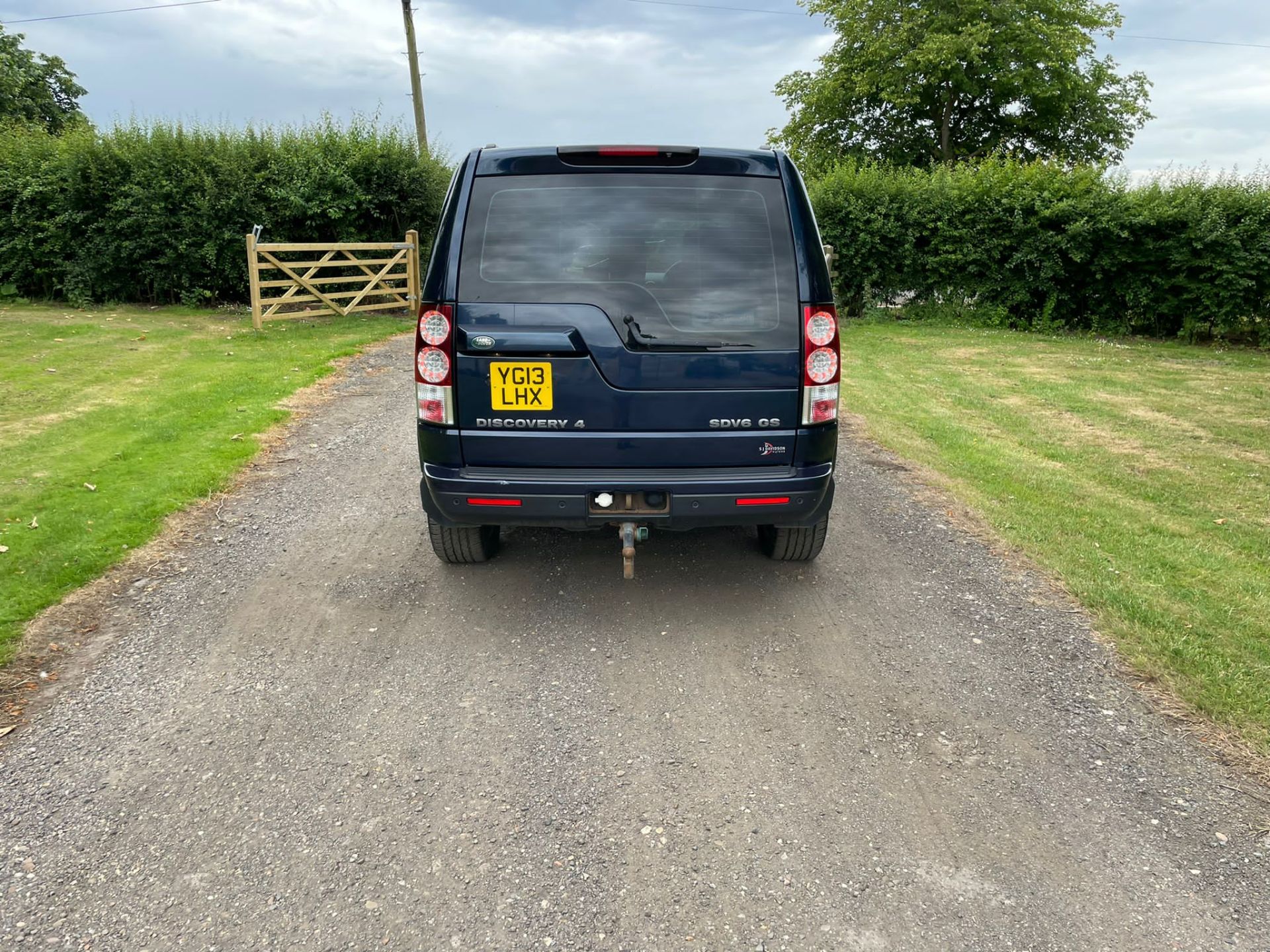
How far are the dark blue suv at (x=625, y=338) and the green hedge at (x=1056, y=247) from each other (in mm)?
15071

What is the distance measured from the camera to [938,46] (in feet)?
96.6

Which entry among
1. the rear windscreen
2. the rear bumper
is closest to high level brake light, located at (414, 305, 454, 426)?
the rear windscreen

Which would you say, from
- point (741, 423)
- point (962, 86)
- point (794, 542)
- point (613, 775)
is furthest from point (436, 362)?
point (962, 86)

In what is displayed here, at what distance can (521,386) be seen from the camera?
3740mm

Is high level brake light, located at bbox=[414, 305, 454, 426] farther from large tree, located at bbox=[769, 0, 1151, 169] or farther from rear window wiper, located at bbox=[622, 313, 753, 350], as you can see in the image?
large tree, located at bbox=[769, 0, 1151, 169]

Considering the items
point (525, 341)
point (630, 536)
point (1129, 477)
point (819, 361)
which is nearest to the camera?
point (525, 341)

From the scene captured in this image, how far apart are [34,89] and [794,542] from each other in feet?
152

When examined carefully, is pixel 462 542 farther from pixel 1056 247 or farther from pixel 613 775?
pixel 1056 247

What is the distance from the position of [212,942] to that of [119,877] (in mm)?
441

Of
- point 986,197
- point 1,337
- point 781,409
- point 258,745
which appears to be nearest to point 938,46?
point 986,197

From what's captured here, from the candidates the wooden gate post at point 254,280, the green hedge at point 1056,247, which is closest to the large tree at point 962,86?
the green hedge at point 1056,247

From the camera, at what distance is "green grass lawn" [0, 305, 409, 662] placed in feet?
16.3

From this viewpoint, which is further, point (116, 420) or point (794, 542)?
point (116, 420)

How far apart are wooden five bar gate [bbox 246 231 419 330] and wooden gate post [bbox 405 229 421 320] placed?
13 millimetres
